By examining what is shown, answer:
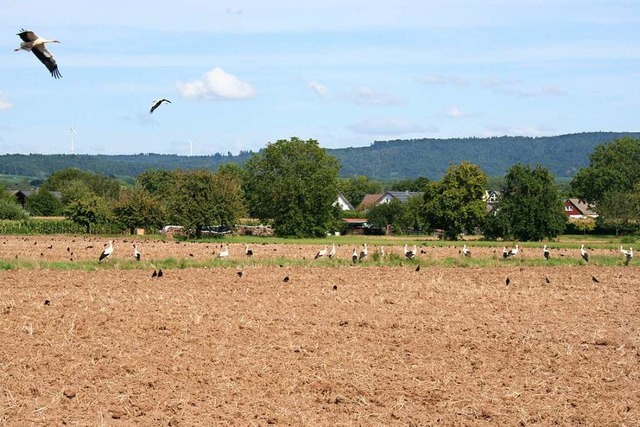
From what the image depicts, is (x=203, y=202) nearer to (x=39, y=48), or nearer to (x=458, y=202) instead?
(x=458, y=202)

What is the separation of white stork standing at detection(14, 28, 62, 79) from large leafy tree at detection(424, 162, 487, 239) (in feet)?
234

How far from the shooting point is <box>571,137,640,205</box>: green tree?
138750 millimetres

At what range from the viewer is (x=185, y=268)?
37969mm

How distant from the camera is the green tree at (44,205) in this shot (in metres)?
130

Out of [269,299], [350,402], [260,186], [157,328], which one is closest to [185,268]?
[269,299]

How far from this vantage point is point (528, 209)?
8619 centimetres

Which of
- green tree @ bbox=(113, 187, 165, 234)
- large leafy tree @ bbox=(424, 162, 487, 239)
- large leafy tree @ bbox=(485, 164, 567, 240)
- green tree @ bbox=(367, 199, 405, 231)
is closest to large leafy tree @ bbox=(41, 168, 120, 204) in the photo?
green tree @ bbox=(367, 199, 405, 231)

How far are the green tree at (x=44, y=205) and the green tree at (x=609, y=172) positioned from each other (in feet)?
260

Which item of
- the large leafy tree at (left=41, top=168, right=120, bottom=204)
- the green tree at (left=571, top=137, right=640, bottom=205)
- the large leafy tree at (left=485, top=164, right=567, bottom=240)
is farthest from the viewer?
the large leafy tree at (left=41, top=168, right=120, bottom=204)

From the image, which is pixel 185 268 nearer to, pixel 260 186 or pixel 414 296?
pixel 414 296

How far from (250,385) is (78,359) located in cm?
371

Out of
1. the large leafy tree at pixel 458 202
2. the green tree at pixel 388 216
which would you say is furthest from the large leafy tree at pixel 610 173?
the large leafy tree at pixel 458 202

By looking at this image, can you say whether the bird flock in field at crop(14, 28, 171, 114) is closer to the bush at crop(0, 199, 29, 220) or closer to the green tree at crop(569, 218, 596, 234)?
the bush at crop(0, 199, 29, 220)

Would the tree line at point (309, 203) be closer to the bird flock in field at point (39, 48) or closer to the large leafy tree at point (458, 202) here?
the large leafy tree at point (458, 202)
